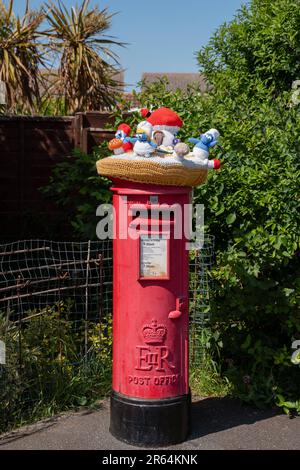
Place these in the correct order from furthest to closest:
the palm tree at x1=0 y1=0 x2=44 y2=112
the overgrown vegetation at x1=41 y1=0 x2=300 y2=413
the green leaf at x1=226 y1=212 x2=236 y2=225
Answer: the palm tree at x1=0 y1=0 x2=44 y2=112
the green leaf at x1=226 y1=212 x2=236 y2=225
the overgrown vegetation at x1=41 y1=0 x2=300 y2=413

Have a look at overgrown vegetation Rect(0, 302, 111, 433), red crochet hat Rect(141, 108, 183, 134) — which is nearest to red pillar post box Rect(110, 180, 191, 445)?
red crochet hat Rect(141, 108, 183, 134)

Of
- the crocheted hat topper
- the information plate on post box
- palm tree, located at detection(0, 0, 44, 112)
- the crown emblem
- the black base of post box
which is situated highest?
palm tree, located at detection(0, 0, 44, 112)

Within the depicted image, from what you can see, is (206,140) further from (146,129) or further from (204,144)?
(146,129)

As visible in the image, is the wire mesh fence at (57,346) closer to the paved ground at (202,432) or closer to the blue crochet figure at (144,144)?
the paved ground at (202,432)

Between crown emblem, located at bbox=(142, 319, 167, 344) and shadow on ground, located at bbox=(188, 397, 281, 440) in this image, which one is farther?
shadow on ground, located at bbox=(188, 397, 281, 440)

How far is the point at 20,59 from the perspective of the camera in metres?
10.9

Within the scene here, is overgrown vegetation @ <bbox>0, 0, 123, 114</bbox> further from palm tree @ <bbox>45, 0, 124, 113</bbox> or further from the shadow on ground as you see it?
the shadow on ground

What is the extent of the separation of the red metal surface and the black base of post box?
Result: 0.17 ft

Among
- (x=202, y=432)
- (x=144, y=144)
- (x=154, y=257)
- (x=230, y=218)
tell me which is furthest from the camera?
(x=230, y=218)

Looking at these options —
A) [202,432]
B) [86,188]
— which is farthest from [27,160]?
[202,432]

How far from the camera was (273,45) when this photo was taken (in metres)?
7.20

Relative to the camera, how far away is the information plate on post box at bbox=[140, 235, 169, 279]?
426cm

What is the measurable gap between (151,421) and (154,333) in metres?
0.59
